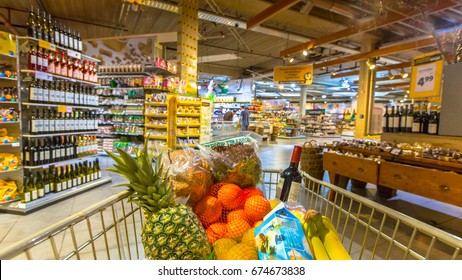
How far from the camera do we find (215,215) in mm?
1132

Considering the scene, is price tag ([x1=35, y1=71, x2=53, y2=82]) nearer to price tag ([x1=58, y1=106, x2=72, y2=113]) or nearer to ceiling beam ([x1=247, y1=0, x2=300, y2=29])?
price tag ([x1=58, y1=106, x2=72, y2=113])

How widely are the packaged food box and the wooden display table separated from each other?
86.1 inches

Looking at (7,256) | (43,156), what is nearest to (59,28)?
(43,156)

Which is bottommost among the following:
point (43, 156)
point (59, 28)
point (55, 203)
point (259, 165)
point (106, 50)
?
point (55, 203)

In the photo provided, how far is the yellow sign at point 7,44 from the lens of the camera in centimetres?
307

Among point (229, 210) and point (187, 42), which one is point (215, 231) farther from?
point (187, 42)

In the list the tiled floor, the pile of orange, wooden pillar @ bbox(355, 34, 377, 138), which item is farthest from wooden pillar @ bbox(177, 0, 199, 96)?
wooden pillar @ bbox(355, 34, 377, 138)

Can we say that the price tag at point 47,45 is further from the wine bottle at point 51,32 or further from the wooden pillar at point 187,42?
the wooden pillar at point 187,42

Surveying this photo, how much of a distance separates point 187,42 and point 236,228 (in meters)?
6.30

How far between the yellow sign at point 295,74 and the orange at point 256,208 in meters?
8.03

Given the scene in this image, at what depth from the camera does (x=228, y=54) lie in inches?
461

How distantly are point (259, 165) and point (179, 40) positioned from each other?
5906 millimetres

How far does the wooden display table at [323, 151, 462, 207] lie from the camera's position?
2.16 meters

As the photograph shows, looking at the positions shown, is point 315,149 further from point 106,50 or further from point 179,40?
point 106,50
